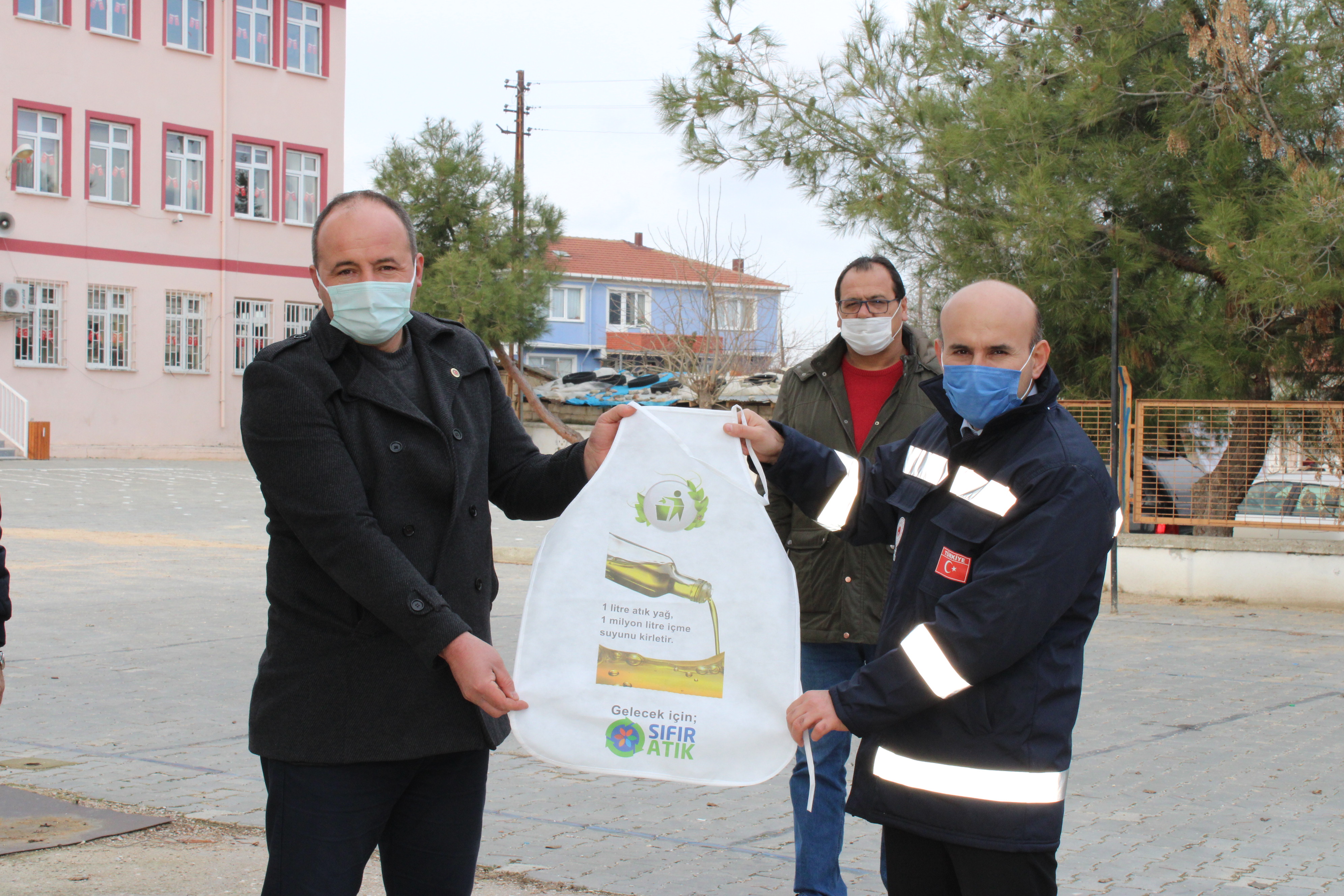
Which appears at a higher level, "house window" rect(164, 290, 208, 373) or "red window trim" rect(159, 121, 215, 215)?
"red window trim" rect(159, 121, 215, 215)

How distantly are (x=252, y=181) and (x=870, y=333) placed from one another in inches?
1300

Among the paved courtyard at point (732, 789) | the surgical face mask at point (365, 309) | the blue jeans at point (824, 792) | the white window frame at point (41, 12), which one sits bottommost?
the paved courtyard at point (732, 789)

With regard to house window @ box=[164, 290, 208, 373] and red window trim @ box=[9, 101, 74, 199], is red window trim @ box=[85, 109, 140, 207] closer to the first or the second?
red window trim @ box=[9, 101, 74, 199]

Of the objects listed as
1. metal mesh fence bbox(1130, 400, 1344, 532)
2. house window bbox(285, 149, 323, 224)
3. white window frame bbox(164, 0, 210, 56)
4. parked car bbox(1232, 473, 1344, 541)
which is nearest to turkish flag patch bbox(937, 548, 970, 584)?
metal mesh fence bbox(1130, 400, 1344, 532)

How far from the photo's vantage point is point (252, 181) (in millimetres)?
34375

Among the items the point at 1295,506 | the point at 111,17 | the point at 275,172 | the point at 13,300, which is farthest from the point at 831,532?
the point at 275,172

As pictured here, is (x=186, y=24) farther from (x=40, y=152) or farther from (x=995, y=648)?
(x=995, y=648)

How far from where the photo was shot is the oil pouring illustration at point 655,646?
2844 mm

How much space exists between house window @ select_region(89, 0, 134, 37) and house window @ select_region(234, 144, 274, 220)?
12.6 feet

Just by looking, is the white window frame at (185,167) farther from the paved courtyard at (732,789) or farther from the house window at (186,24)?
the paved courtyard at (732,789)

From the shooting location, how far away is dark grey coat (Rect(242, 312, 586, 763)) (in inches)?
98.7

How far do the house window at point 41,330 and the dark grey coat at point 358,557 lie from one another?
3074 cm

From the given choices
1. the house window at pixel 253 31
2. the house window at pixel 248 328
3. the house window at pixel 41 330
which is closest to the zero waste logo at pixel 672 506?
the house window at pixel 41 330

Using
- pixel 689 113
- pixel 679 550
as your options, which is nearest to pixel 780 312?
pixel 689 113
